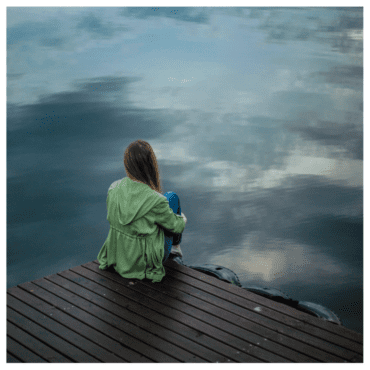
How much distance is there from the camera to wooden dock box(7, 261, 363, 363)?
84.4 inches

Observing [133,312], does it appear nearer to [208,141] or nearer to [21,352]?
[21,352]

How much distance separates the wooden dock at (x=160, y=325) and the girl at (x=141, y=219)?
0.39 feet

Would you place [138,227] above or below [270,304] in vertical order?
above

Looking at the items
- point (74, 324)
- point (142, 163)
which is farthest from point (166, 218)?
point (74, 324)

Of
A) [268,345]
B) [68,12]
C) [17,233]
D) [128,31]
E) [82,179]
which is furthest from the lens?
[68,12]

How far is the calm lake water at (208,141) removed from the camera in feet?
16.3

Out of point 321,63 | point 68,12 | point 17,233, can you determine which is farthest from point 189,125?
point 68,12

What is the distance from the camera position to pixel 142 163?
101 inches

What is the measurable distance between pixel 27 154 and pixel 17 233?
215 cm

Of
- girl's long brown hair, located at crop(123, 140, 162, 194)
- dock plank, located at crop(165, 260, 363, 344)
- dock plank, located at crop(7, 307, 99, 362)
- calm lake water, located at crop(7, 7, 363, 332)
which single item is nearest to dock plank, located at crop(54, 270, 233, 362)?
dock plank, located at crop(7, 307, 99, 362)

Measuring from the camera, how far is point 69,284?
9.02ft

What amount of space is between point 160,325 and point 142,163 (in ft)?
3.11

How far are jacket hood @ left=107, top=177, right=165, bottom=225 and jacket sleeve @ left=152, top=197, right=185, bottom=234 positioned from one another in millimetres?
35

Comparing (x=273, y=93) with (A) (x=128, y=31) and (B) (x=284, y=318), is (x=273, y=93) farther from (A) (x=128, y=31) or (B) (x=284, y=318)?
(B) (x=284, y=318)
